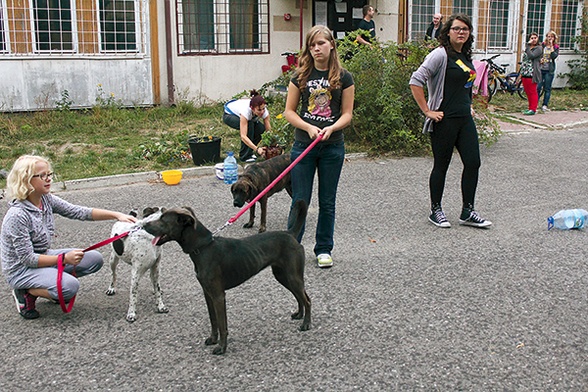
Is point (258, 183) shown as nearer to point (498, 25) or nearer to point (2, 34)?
point (2, 34)

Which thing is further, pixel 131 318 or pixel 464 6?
pixel 464 6

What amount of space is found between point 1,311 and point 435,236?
3.93m

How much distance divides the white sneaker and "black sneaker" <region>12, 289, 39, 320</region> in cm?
223

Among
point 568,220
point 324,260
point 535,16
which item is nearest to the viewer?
point 324,260

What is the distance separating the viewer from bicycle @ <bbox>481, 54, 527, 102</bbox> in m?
16.6

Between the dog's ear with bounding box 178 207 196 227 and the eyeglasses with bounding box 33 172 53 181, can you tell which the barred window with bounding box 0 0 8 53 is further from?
the dog's ear with bounding box 178 207 196 227

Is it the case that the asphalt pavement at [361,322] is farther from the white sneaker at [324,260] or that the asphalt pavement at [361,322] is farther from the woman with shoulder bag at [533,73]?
the woman with shoulder bag at [533,73]

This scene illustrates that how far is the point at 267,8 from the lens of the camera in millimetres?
14742

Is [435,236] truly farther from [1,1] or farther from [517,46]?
[517,46]

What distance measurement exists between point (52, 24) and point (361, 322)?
35.7ft

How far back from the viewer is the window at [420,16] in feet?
56.7

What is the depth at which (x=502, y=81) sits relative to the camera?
1705cm

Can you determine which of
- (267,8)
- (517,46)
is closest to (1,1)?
(267,8)

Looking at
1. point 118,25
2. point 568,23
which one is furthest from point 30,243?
point 568,23
